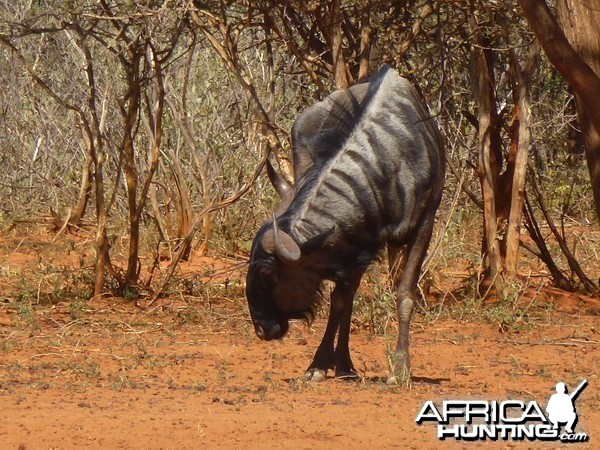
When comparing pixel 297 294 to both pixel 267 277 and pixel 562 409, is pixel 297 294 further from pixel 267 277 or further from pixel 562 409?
pixel 562 409

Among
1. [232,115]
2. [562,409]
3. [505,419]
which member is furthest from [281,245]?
[232,115]

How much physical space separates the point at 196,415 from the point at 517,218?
185 inches

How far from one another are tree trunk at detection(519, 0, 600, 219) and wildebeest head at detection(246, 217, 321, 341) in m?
1.90

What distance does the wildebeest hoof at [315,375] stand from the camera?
7.31 m

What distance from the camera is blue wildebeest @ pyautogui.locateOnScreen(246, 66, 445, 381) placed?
280 inches

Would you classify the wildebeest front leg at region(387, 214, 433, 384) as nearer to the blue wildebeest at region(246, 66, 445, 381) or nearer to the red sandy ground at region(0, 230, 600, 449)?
the blue wildebeest at region(246, 66, 445, 381)

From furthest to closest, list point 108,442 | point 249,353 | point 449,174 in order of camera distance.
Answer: point 449,174 → point 249,353 → point 108,442

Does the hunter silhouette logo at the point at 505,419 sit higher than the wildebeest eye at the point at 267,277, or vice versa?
the wildebeest eye at the point at 267,277

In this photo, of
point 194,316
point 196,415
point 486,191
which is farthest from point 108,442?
point 486,191

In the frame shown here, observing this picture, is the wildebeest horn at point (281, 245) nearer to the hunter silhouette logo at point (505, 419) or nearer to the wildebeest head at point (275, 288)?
the wildebeest head at point (275, 288)

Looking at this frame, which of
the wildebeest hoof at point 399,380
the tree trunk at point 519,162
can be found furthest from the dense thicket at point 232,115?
the wildebeest hoof at point 399,380

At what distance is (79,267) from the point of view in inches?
423

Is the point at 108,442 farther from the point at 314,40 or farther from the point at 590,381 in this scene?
the point at 314,40

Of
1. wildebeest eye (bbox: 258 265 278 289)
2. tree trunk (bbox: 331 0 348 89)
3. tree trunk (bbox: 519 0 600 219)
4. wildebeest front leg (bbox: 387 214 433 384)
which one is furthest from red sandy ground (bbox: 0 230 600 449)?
tree trunk (bbox: 331 0 348 89)
